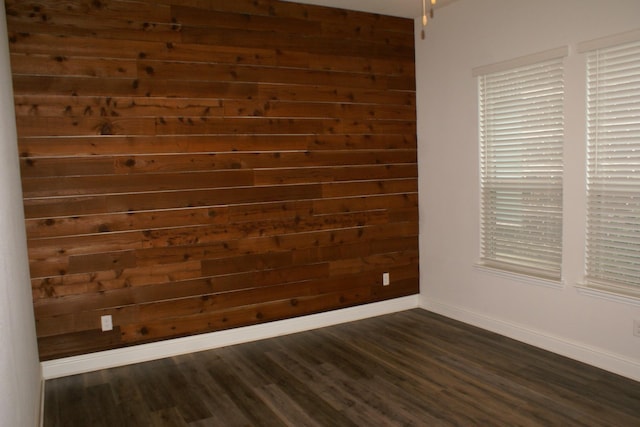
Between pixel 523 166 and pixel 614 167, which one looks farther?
pixel 523 166

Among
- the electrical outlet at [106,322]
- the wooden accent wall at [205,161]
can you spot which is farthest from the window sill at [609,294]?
the electrical outlet at [106,322]

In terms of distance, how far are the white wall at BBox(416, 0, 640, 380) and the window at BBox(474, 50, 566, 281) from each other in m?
0.09

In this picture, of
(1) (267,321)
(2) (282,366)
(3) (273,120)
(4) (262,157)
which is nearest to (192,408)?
(2) (282,366)

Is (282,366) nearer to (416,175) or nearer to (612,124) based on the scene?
(416,175)

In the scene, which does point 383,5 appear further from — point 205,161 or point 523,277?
point 523,277

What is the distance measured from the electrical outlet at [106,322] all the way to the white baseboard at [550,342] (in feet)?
9.50

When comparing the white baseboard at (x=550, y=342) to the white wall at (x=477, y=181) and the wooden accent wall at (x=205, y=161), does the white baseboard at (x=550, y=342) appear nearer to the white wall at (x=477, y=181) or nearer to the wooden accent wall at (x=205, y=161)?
the white wall at (x=477, y=181)

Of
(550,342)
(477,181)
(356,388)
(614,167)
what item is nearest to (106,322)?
(356,388)

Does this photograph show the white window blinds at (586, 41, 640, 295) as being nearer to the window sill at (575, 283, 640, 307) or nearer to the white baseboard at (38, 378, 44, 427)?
the window sill at (575, 283, 640, 307)

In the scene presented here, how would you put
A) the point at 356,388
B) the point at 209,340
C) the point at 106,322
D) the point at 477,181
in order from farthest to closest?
the point at 477,181, the point at 209,340, the point at 106,322, the point at 356,388

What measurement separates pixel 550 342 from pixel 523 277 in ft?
1.69

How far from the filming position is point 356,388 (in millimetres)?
3330

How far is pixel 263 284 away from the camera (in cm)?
432

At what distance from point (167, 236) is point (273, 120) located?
128 cm
